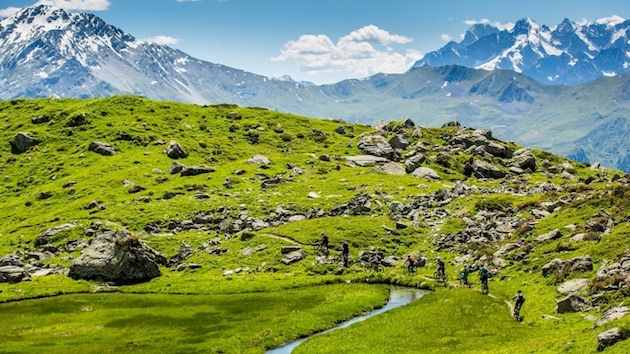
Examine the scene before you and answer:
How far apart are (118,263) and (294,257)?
24422mm

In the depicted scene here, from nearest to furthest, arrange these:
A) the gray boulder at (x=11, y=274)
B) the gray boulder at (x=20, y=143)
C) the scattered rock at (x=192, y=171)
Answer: the gray boulder at (x=11, y=274)
the scattered rock at (x=192, y=171)
the gray boulder at (x=20, y=143)

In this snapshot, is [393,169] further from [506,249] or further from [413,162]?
[506,249]

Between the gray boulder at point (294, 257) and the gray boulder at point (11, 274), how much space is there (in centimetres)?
3550

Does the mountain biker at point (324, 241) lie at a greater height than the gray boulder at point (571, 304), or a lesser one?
greater

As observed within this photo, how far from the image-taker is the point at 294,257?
79.4m

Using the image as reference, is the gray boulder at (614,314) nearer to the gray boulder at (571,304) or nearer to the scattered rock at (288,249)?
the gray boulder at (571,304)

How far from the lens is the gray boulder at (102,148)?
140625mm

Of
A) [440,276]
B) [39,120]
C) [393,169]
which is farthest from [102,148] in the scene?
[440,276]

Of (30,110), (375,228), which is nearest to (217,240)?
(375,228)

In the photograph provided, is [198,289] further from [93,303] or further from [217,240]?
[217,240]

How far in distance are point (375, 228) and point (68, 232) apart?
2009 inches

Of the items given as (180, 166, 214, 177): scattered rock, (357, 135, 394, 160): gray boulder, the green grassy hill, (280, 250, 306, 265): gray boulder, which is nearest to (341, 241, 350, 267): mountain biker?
the green grassy hill

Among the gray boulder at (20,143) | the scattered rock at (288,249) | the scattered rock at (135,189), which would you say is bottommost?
the scattered rock at (288,249)

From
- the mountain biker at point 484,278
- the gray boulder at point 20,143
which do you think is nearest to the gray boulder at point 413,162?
the mountain biker at point 484,278
